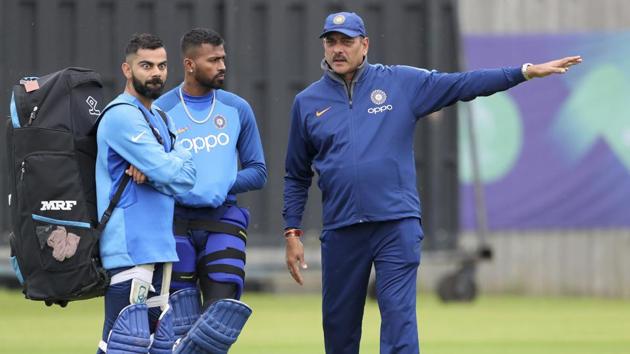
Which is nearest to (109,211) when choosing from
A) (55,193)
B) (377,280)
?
(55,193)

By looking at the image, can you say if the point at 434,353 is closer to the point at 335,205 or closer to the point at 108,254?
the point at 335,205

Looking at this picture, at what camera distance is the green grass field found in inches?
519

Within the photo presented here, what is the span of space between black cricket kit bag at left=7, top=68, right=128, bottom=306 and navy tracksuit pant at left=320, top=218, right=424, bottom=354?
1.60 metres

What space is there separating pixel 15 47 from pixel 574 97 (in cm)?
712

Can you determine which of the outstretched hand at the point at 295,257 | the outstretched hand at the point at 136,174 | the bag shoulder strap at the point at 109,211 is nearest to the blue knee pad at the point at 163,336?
the bag shoulder strap at the point at 109,211

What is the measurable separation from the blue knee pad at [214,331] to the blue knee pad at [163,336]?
23cm

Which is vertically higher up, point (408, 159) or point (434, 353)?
point (408, 159)

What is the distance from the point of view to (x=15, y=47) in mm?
18000

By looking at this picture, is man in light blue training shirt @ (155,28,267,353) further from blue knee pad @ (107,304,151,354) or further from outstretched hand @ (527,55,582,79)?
outstretched hand @ (527,55,582,79)

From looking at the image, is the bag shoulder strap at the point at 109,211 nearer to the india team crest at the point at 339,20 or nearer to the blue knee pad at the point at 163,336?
the blue knee pad at the point at 163,336

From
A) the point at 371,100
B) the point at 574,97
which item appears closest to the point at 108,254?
the point at 371,100

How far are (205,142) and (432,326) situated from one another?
6372 mm

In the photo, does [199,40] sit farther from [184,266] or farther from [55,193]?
[55,193]

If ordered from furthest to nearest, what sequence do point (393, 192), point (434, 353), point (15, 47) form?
point (15, 47) < point (434, 353) < point (393, 192)
